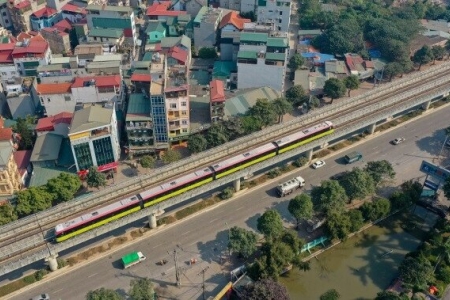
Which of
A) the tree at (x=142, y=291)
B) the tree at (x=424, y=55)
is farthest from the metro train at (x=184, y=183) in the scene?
the tree at (x=424, y=55)

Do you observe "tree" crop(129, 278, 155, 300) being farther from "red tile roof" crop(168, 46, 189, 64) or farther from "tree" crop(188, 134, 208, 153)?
"red tile roof" crop(168, 46, 189, 64)

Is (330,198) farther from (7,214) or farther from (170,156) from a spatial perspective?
(7,214)

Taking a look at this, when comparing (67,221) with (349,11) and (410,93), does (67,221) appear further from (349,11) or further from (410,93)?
(349,11)

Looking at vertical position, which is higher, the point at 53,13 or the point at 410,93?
the point at 53,13

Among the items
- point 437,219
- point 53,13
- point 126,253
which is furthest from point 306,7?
point 126,253

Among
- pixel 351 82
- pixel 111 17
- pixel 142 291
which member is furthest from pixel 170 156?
pixel 111 17

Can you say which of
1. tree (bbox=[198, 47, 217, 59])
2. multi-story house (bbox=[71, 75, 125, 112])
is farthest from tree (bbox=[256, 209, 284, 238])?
tree (bbox=[198, 47, 217, 59])
